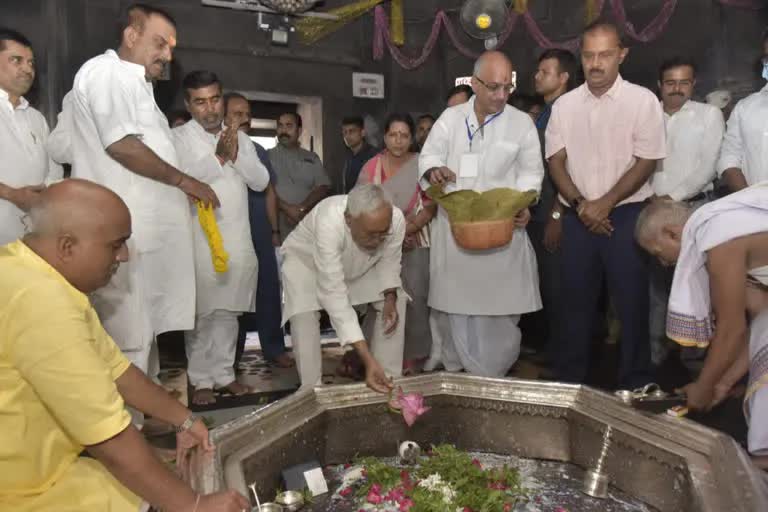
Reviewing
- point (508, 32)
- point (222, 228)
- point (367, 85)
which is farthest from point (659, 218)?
point (367, 85)

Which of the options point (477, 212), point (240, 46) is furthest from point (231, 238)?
point (240, 46)

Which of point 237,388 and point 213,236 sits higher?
point 213,236

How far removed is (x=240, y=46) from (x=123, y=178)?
4667 millimetres

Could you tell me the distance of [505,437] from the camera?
95.6 inches

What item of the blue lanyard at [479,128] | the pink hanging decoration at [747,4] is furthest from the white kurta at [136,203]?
the pink hanging decoration at [747,4]

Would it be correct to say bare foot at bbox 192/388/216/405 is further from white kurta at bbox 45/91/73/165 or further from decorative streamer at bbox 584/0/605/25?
decorative streamer at bbox 584/0/605/25

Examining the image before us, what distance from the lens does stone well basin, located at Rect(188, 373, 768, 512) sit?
175 centimetres

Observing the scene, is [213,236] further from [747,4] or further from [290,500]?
[747,4]

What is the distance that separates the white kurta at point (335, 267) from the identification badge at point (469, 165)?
1.67 feet

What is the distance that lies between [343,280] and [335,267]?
70 mm

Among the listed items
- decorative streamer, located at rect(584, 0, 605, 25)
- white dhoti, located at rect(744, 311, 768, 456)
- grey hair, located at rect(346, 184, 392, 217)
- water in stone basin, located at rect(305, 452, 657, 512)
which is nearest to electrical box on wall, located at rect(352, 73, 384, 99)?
decorative streamer, located at rect(584, 0, 605, 25)

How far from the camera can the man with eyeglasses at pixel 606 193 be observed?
3.27m

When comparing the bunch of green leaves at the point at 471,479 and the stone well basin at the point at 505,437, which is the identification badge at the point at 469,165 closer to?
the stone well basin at the point at 505,437

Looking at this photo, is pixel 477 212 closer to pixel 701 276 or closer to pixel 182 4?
pixel 701 276
